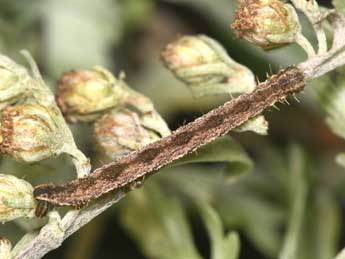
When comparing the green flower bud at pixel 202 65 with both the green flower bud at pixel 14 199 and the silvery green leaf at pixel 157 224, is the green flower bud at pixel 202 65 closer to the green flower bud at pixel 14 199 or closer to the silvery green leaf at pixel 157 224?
the green flower bud at pixel 14 199

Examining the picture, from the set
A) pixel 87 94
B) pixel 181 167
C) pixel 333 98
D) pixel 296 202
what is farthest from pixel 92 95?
pixel 181 167

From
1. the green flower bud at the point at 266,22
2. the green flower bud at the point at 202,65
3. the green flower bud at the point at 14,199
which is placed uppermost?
the green flower bud at the point at 266,22

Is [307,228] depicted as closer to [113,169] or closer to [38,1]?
[38,1]

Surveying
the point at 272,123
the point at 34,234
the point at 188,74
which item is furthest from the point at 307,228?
the point at 34,234

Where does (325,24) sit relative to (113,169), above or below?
above

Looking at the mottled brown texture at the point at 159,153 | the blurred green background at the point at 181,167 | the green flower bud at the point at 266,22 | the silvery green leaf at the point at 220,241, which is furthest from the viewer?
the blurred green background at the point at 181,167

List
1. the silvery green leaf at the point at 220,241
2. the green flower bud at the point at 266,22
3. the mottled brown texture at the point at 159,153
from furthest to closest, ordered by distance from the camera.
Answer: the silvery green leaf at the point at 220,241 → the green flower bud at the point at 266,22 → the mottled brown texture at the point at 159,153

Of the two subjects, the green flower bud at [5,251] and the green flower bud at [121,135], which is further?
the green flower bud at [121,135]

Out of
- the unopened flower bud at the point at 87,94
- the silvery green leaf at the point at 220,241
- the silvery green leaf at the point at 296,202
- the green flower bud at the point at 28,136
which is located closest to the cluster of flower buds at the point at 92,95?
the unopened flower bud at the point at 87,94
